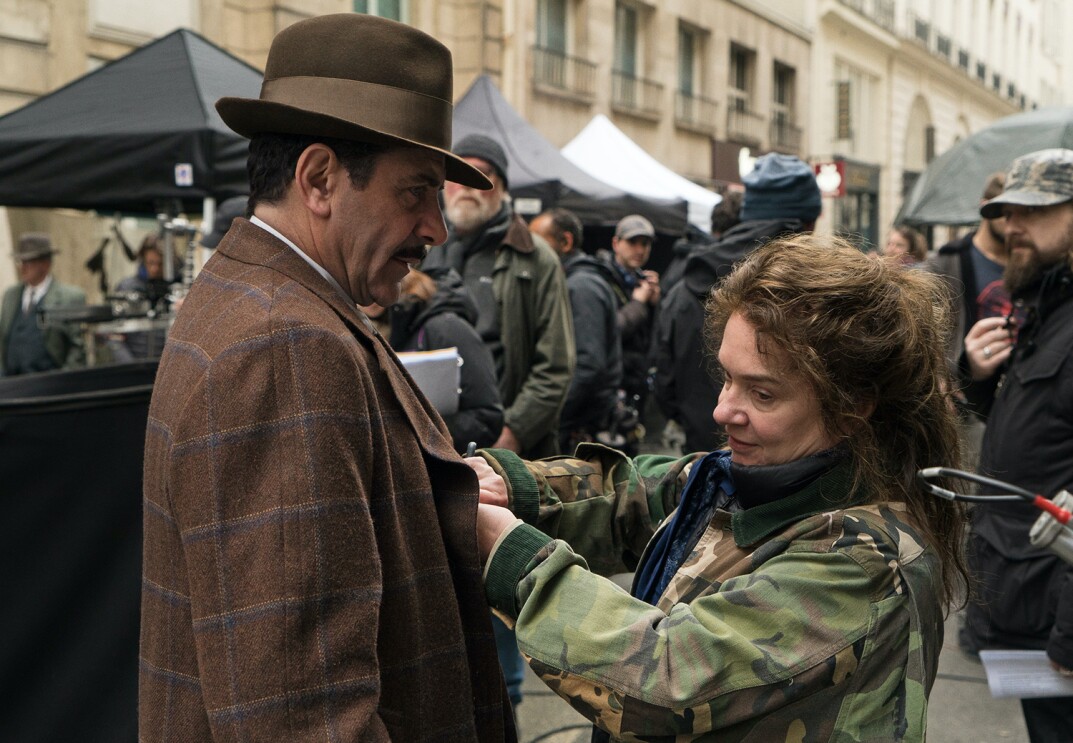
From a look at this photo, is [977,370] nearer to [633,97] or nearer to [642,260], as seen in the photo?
[642,260]

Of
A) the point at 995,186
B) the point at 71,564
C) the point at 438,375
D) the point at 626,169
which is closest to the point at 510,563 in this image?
the point at 71,564

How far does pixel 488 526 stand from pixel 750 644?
427mm

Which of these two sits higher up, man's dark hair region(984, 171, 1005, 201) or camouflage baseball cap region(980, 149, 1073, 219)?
man's dark hair region(984, 171, 1005, 201)

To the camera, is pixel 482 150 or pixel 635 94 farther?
pixel 635 94

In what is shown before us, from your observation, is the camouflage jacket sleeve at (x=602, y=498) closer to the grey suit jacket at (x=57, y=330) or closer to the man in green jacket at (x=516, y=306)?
the man in green jacket at (x=516, y=306)

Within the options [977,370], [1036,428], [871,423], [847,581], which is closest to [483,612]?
[847,581]

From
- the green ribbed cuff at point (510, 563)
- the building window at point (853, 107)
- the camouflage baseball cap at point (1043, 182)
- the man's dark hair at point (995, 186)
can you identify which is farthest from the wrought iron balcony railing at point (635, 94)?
the green ribbed cuff at point (510, 563)

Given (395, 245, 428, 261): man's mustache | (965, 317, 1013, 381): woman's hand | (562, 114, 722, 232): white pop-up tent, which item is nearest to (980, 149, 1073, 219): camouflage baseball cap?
(965, 317, 1013, 381): woman's hand

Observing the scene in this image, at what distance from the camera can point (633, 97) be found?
785 inches

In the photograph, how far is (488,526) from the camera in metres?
1.73

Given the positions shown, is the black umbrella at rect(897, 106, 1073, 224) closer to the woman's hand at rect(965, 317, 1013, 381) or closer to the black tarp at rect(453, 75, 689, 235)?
the black tarp at rect(453, 75, 689, 235)

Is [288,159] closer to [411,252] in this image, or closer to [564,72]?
[411,252]

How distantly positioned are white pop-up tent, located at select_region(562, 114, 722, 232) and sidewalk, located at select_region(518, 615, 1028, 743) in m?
7.02

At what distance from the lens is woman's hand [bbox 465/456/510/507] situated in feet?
6.22
